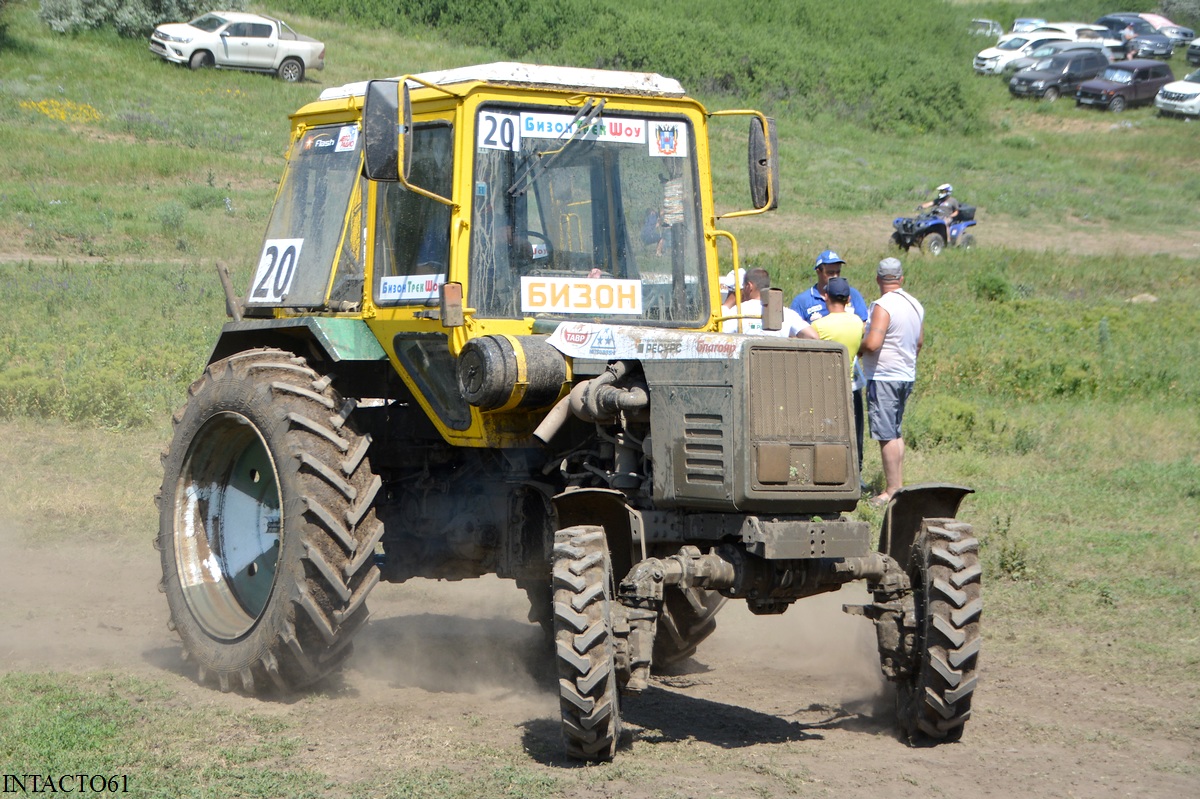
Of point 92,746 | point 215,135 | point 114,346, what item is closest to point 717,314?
point 92,746

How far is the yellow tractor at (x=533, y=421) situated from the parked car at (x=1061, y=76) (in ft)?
148

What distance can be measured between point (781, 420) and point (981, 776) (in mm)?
1601

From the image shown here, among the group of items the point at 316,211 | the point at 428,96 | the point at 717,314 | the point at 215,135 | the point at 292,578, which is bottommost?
the point at 292,578

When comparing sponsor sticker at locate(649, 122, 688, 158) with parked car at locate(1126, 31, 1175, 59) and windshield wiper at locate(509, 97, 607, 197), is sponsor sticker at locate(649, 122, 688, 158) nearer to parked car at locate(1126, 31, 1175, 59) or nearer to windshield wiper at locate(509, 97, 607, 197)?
windshield wiper at locate(509, 97, 607, 197)

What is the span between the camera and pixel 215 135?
3092 cm

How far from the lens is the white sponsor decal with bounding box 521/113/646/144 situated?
648 cm

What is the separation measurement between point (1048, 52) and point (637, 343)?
164 ft

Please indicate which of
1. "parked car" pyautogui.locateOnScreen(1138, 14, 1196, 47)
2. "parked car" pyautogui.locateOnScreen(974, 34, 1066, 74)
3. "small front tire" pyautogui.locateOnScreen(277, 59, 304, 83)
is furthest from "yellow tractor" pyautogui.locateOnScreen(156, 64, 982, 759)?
"parked car" pyautogui.locateOnScreen(1138, 14, 1196, 47)

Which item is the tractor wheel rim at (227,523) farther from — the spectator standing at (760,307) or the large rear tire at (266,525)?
the spectator standing at (760,307)

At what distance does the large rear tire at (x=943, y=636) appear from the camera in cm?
566

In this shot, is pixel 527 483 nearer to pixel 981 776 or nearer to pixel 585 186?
pixel 585 186

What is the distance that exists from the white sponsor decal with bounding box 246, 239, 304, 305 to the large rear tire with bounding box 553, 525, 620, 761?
2.80 m

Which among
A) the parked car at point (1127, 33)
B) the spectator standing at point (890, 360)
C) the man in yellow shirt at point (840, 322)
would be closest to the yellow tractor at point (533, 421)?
the man in yellow shirt at point (840, 322)

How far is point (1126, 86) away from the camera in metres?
46.2
